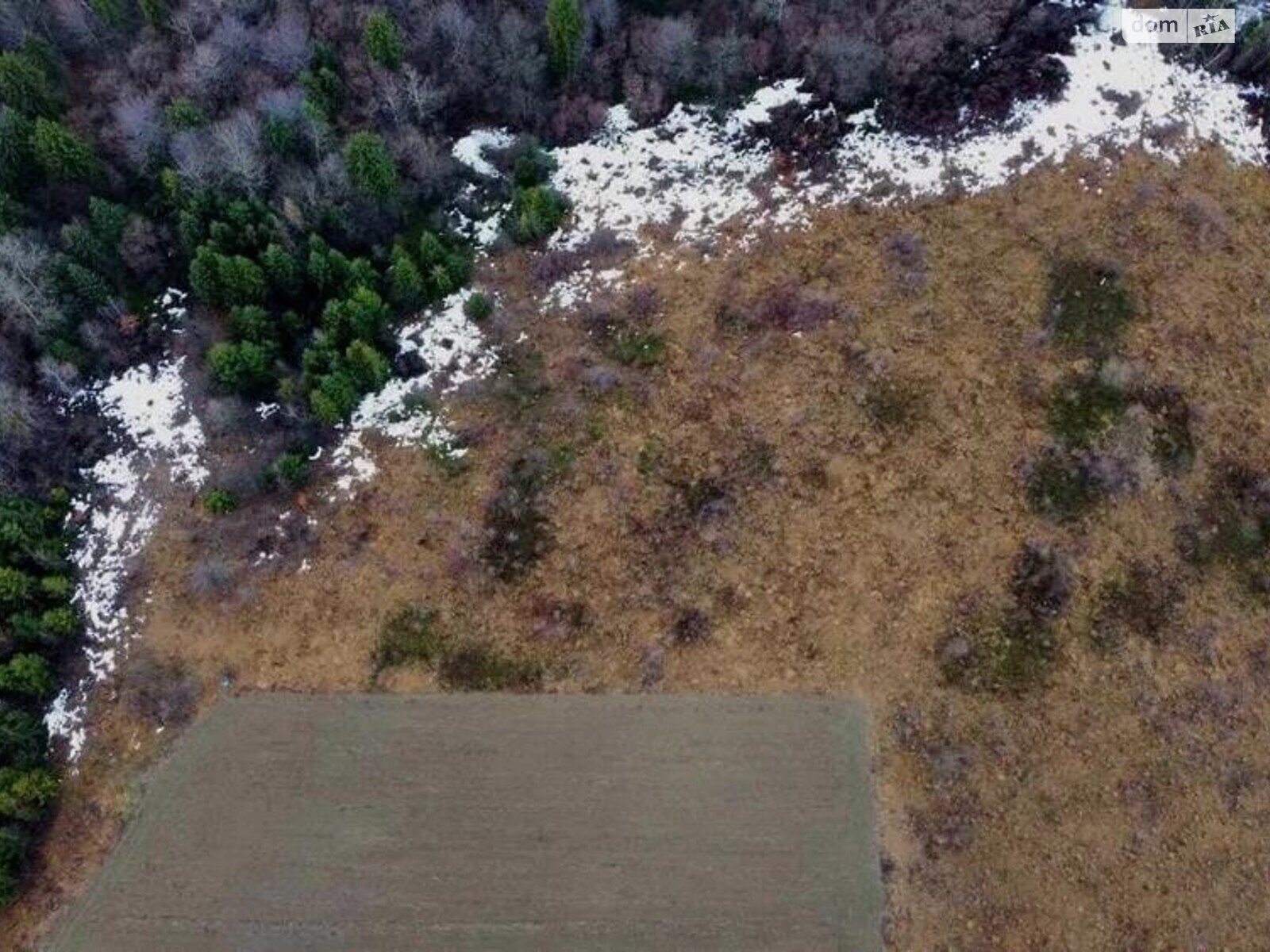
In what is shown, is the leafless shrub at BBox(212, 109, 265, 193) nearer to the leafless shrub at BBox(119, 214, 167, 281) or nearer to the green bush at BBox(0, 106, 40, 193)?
the leafless shrub at BBox(119, 214, 167, 281)

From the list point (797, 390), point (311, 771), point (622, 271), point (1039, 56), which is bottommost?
point (311, 771)

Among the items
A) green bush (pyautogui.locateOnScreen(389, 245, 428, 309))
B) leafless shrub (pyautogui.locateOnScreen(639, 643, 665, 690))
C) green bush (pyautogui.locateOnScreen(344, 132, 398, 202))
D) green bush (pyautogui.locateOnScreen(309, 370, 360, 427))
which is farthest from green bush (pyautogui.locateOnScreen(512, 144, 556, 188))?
leafless shrub (pyautogui.locateOnScreen(639, 643, 665, 690))

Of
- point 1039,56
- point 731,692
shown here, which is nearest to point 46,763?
point 731,692

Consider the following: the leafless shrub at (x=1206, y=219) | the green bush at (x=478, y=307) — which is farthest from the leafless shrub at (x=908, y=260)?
the green bush at (x=478, y=307)

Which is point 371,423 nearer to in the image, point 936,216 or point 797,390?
point 797,390

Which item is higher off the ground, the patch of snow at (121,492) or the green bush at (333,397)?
the green bush at (333,397)

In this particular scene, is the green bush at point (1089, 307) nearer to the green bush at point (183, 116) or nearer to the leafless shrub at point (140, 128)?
the green bush at point (183, 116)
